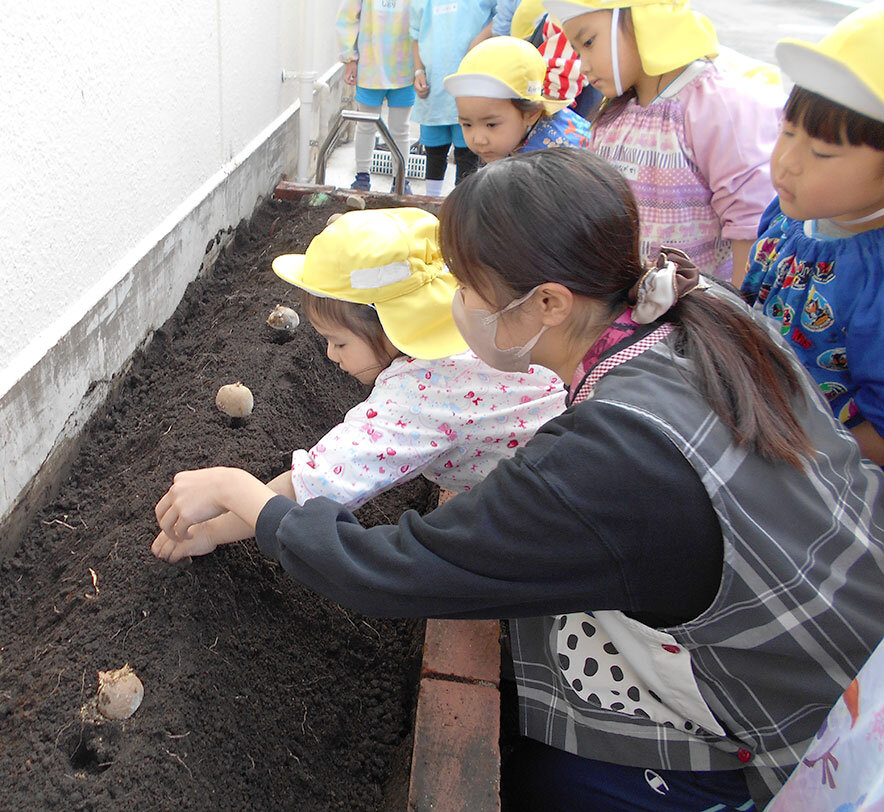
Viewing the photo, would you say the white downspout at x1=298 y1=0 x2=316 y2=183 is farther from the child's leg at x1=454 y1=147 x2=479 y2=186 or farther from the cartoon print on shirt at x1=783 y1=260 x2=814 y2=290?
the cartoon print on shirt at x1=783 y1=260 x2=814 y2=290

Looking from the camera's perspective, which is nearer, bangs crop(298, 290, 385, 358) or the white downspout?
bangs crop(298, 290, 385, 358)

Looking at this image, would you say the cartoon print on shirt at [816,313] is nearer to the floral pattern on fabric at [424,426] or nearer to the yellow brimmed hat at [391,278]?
the floral pattern on fabric at [424,426]

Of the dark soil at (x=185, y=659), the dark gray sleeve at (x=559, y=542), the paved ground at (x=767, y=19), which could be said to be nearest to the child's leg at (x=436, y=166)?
the dark soil at (x=185, y=659)

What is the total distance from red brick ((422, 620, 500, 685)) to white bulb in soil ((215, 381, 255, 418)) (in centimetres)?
104

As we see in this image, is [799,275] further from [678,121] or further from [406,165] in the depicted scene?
[406,165]

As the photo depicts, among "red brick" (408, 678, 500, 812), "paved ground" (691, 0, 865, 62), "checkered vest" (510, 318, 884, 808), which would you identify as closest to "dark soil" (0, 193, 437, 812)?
"red brick" (408, 678, 500, 812)

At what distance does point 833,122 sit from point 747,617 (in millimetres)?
933

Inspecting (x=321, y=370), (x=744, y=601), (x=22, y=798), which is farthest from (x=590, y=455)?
(x=321, y=370)

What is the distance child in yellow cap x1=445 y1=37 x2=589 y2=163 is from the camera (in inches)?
119

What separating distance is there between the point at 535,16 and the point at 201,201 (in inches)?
75.5

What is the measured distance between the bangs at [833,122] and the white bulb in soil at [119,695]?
1745mm

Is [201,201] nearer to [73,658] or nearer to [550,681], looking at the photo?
[73,658]

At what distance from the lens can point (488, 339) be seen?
4.54 ft

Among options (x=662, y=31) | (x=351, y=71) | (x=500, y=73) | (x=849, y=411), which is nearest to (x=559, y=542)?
(x=849, y=411)
